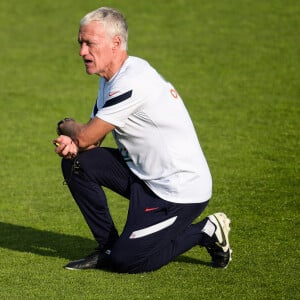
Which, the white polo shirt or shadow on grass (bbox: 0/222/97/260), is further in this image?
shadow on grass (bbox: 0/222/97/260)

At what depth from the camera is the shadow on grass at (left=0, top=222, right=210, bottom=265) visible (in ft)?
23.5

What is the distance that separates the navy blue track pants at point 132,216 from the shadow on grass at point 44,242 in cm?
49

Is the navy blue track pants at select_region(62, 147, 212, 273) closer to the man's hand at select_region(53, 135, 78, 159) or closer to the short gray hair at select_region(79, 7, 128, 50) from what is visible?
the man's hand at select_region(53, 135, 78, 159)

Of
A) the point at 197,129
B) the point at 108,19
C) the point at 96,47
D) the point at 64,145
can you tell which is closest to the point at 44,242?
the point at 64,145

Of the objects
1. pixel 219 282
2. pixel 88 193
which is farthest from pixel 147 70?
pixel 219 282

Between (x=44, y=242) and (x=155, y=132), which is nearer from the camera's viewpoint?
(x=155, y=132)

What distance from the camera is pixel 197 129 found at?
36.9 ft

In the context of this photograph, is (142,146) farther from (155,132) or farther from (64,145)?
(64,145)

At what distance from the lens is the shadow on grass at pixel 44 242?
284 inches

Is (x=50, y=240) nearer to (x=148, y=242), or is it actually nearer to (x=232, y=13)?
(x=148, y=242)

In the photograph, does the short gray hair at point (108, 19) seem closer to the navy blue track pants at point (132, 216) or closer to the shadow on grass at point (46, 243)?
the navy blue track pants at point (132, 216)

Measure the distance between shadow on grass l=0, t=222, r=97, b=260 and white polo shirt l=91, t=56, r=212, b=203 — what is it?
99cm

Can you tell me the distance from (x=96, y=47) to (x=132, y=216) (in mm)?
1143

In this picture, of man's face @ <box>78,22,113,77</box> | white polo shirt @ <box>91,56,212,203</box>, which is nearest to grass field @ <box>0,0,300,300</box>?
white polo shirt @ <box>91,56,212,203</box>
